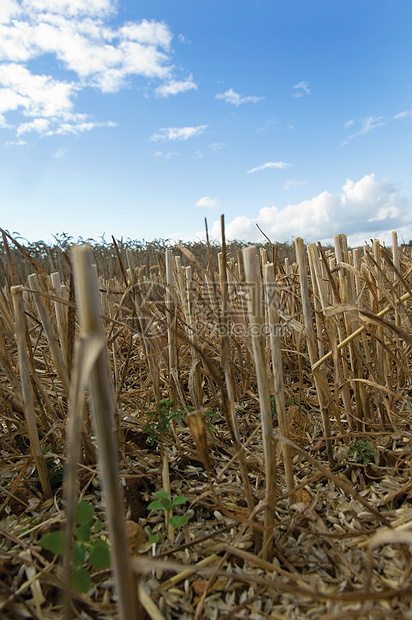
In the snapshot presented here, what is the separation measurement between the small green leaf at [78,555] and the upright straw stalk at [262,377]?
46cm

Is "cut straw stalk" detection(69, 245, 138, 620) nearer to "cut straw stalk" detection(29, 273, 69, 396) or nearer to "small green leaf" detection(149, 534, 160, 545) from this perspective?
"small green leaf" detection(149, 534, 160, 545)

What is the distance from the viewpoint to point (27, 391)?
125 centimetres

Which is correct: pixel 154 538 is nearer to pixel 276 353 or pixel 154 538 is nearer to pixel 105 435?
pixel 276 353

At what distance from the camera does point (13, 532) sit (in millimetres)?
1212

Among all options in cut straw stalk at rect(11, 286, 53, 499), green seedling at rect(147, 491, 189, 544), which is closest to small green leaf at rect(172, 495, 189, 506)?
green seedling at rect(147, 491, 189, 544)

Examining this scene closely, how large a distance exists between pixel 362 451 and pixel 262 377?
900mm

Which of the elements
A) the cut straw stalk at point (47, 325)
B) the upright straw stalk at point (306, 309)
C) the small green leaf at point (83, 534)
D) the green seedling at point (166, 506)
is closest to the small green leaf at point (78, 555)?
the small green leaf at point (83, 534)

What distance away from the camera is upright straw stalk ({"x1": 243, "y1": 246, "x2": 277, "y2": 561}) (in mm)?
864

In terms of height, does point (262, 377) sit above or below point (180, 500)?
above

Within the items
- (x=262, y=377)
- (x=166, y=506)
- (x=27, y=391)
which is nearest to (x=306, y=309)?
(x=262, y=377)

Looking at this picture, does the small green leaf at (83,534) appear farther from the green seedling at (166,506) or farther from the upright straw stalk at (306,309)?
the upright straw stalk at (306,309)

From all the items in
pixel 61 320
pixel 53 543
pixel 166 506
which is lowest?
pixel 166 506

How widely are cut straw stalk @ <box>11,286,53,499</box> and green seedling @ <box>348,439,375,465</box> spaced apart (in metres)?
1.19

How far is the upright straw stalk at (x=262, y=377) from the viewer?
86cm
